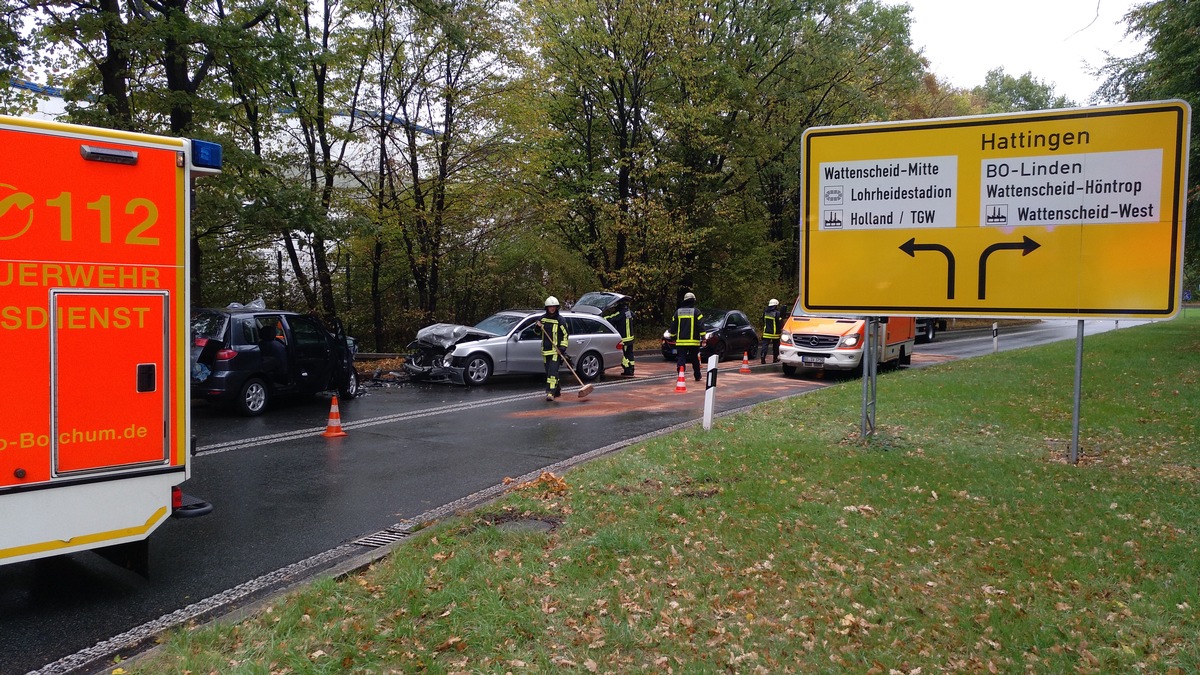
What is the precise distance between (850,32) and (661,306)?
1316 cm

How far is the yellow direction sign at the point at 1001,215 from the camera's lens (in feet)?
24.2

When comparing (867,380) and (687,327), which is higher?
(687,327)

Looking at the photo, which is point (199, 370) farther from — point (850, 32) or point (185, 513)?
point (850, 32)

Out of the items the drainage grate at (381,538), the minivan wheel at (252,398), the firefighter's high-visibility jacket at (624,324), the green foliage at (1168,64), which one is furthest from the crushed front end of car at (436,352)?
the green foliage at (1168,64)

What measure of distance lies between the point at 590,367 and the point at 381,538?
11.3 meters

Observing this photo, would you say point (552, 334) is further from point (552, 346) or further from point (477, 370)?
point (477, 370)

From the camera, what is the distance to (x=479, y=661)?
3.70 metres

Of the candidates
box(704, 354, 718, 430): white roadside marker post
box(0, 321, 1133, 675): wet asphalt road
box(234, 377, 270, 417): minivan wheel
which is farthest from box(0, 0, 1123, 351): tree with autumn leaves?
box(704, 354, 718, 430): white roadside marker post

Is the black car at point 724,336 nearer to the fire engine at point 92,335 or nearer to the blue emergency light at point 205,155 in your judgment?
the blue emergency light at point 205,155

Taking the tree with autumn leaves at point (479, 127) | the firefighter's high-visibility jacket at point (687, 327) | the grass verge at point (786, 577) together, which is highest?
the tree with autumn leaves at point (479, 127)

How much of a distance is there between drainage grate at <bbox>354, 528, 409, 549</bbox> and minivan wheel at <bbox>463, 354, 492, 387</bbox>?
9159mm

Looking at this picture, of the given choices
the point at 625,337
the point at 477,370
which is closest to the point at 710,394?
the point at 477,370

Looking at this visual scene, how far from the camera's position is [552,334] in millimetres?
13312

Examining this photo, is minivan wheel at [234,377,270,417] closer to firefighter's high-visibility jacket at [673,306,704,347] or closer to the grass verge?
the grass verge
